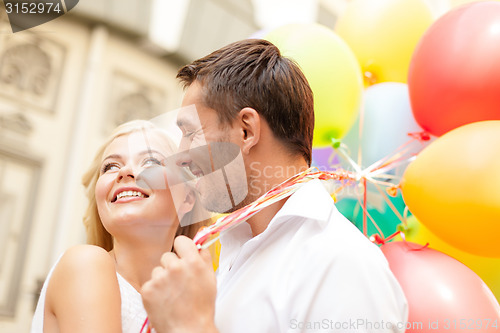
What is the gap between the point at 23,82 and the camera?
11.9ft

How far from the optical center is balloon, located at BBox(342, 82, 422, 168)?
1623 mm

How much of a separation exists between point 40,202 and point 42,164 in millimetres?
259

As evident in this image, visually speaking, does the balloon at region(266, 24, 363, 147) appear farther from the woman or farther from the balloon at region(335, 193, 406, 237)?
the woman

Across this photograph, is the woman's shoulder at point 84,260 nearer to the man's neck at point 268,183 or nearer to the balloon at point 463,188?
the man's neck at point 268,183

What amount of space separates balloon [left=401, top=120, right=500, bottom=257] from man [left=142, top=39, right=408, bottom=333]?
0.36 m

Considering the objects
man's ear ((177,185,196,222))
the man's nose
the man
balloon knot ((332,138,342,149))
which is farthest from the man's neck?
balloon knot ((332,138,342,149))

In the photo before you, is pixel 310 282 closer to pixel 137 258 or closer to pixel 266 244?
pixel 266 244

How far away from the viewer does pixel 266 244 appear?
3.23 feet

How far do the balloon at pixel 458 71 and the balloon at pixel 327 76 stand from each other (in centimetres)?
17

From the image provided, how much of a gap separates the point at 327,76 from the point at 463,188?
1.56 ft

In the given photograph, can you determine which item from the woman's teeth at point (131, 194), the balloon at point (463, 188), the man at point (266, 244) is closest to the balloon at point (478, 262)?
the balloon at point (463, 188)

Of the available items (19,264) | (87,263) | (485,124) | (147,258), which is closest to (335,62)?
(485,124)

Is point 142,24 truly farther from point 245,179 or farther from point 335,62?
point 245,179

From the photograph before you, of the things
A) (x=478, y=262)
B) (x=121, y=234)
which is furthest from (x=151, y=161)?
(x=478, y=262)
